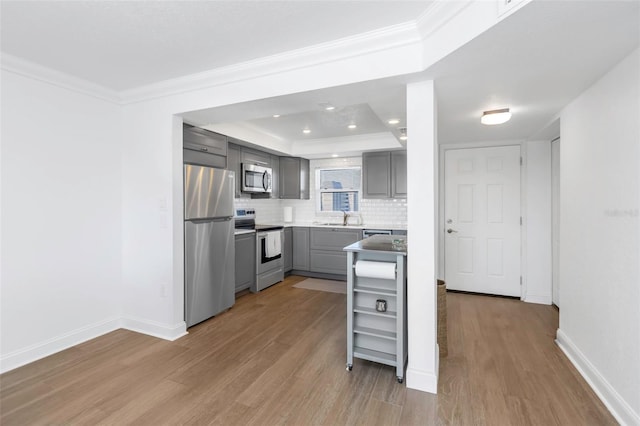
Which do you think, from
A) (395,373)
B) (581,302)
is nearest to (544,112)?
(581,302)

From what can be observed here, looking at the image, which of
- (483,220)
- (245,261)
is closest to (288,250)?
(245,261)

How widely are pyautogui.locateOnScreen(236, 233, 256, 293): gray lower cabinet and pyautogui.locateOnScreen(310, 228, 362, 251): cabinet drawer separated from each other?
4.00 ft

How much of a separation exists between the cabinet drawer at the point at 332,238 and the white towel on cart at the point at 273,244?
648 millimetres

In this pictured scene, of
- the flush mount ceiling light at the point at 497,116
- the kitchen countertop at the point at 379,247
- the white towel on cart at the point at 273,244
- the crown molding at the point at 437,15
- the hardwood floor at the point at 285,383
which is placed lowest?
the hardwood floor at the point at 285,383

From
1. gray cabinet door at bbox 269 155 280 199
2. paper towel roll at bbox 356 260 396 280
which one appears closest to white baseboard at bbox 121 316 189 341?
paper towel roll at bbox 356 260 396 280

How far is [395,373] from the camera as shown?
2389mm

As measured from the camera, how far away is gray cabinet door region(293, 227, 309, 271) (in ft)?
17.8

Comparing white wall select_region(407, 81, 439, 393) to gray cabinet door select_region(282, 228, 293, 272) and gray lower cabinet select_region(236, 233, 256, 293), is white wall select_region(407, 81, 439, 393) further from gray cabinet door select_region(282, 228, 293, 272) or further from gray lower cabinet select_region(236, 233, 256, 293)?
gray cabinet door select_region(282, 228, 293, 272)

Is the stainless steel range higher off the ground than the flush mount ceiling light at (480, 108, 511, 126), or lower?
lower

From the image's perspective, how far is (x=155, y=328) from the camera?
123 inches

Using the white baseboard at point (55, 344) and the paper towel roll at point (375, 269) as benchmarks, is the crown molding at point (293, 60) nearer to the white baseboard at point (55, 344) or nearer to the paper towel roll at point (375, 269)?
the paper towel roll at point (375, 269)

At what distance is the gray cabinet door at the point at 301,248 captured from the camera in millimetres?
5434

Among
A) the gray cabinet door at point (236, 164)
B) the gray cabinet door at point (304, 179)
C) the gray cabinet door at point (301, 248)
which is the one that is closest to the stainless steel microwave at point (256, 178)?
the gray cabinet door at point (236, 164)

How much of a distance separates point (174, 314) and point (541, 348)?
3.46 meters
